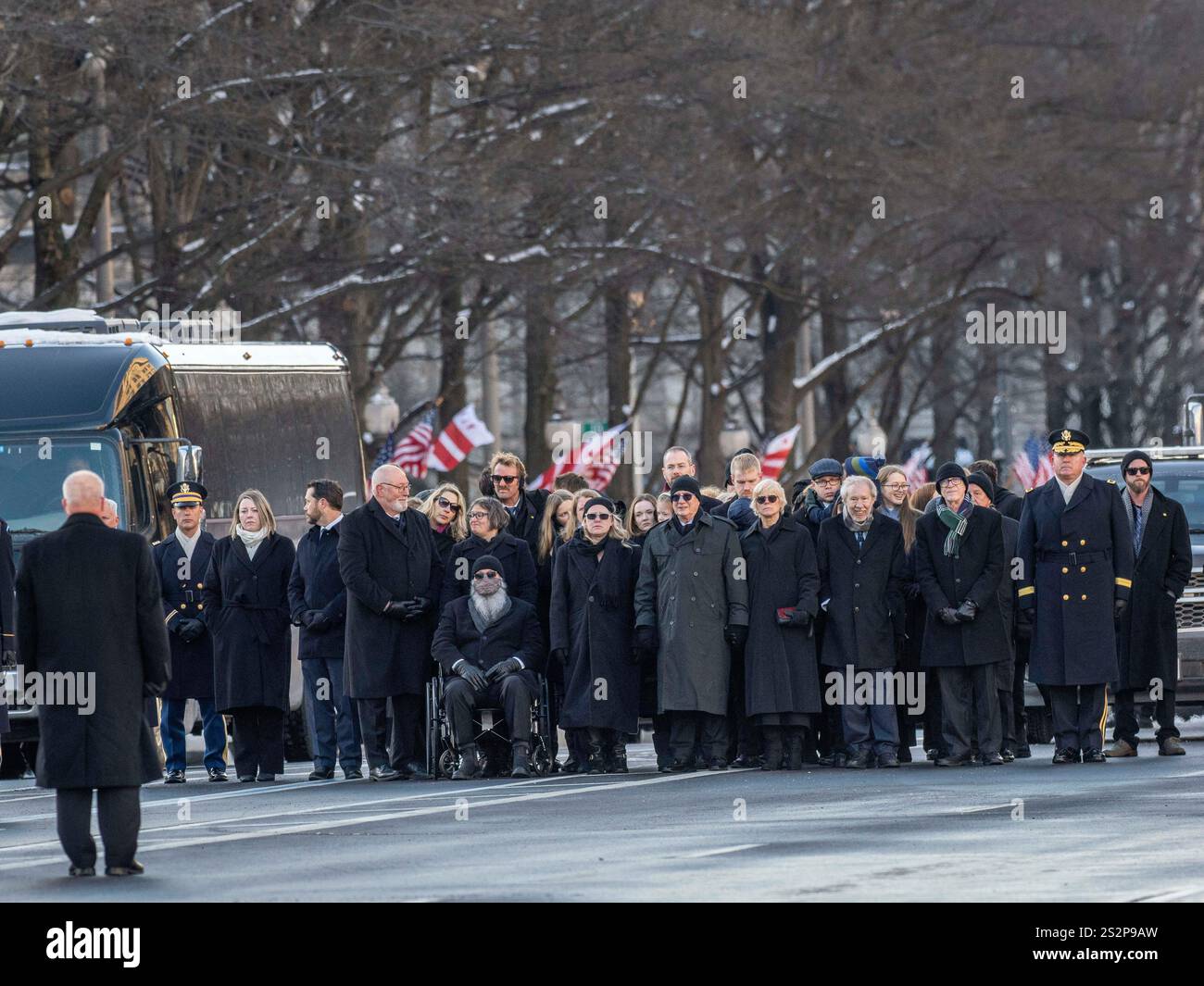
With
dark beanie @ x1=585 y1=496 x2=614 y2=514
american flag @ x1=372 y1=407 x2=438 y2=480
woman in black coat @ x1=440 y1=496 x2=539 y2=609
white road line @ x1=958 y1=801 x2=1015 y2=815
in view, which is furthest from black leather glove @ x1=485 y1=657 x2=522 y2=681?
american flag @ x1=372 y1=407 x2=438 y2=480

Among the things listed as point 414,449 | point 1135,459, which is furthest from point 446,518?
point 414,449

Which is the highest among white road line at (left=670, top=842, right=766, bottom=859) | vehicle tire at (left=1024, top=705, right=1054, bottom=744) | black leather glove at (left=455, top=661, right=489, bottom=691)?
black leather glove at (left=455, top=661, right=489, bottom=691)

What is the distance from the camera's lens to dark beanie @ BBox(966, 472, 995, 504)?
1789cm

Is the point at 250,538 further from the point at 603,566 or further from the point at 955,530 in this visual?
the point at 955,530

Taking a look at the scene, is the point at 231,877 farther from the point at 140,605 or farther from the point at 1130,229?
the point at 1130,229

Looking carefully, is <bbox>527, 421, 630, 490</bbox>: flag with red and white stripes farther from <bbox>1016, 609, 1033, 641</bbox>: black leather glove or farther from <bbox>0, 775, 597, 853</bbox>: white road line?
<bbox>0, 775, 597, 853</bbox>: white road line

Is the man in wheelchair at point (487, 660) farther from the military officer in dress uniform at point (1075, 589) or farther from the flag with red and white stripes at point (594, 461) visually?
the flag with red and white stripes at point (594, 461)

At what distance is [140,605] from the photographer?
12.2 m

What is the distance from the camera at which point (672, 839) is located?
13000mm

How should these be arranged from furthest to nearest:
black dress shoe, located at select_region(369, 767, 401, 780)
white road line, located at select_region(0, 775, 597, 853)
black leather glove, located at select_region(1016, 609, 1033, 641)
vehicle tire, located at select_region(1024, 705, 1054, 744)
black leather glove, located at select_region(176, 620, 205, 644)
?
vehicle tire, located at select_region(1024, 705, 1054, 744)
black leather glove, located at select_region(176, 620, 205, 644)
black leather glove, located at select_region(1016, 609, 1033, 641)
black dress shoe, located at select_region(369, 767, 401, 780)
white road line, located at select_region(0, 775, 597, 853)

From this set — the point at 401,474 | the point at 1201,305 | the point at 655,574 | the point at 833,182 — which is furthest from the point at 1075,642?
the point at 1201,305

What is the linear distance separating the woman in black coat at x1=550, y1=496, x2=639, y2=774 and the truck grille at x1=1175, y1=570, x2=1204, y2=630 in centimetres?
419

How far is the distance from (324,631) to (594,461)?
1644cm

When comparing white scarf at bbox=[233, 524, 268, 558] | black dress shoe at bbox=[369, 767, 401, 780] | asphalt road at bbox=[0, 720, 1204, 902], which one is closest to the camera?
asphalt road at bbox=[0, 720, 1204, 902]
